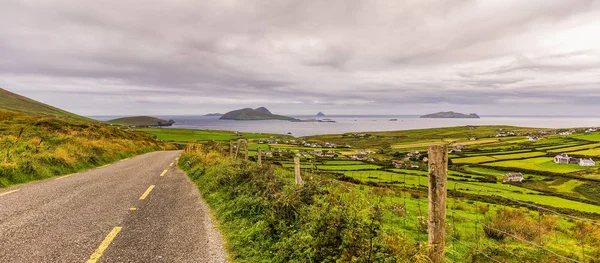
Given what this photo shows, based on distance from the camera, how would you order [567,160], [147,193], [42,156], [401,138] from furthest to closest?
[401,138], [567,160], [42,156], [147,193]

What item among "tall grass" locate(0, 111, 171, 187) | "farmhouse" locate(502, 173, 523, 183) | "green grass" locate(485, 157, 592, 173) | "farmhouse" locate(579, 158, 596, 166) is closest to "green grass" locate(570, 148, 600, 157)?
"farmhouse" locate(579, 158, 596, 166)

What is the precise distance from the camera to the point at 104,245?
6195 millimetres

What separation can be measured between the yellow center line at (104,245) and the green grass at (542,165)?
261ft

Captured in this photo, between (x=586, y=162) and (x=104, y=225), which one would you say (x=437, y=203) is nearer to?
(x=104, y=225)

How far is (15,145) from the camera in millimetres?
16797

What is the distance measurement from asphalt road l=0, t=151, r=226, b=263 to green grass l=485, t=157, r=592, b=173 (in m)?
77.7

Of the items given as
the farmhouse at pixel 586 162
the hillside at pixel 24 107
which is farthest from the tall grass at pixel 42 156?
the hillside at pixel 24 107

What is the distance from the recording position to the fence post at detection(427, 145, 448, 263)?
503cm

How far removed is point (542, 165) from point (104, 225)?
84.9m

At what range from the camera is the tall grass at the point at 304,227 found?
16.5 feet

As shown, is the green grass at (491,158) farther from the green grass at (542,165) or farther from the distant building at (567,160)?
the distant building at (567,160)

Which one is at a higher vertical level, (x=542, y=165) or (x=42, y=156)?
(x=42, y=156)

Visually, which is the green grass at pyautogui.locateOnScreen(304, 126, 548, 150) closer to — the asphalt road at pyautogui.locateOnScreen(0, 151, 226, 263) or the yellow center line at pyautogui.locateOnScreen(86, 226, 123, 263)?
the asphalt road at pyautogui.locateOnScreen(0, 151, 226, 263)

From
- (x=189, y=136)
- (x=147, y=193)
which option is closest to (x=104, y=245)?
(x=147, y=193)
